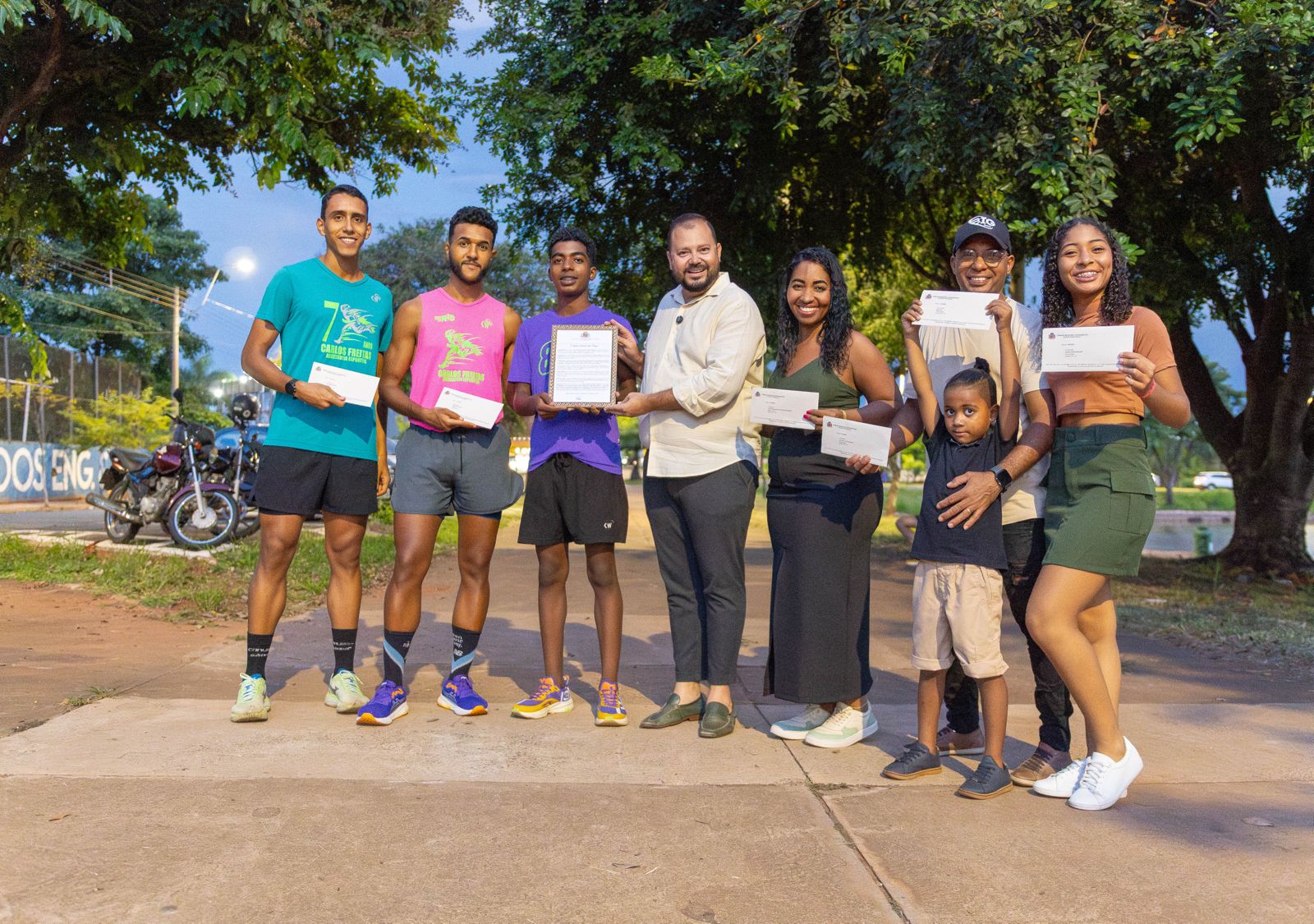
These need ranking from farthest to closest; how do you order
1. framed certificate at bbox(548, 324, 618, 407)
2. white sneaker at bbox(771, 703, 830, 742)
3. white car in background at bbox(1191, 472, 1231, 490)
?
white car in background at bbox(1191, 472, 1231, 490) < framed certificate at bbox(548, 324, 618, 407) < white sneaker at bbox(771, 703, 830, 742)

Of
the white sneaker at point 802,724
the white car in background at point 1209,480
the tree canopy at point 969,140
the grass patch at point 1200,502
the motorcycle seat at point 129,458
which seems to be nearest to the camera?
the white sneaker at point 802,724

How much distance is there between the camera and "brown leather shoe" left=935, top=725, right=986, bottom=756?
4.38 meters

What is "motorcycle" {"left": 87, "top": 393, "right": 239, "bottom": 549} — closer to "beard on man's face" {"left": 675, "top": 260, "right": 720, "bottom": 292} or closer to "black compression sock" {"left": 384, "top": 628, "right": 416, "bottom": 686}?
"black compression sock" {"left": 384, "top": 628, "right": 416, "bottom": 686}

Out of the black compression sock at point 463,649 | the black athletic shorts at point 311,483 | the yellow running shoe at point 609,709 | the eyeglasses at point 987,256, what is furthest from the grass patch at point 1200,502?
the black athletic shorts at point 311,483

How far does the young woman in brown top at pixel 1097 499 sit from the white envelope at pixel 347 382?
106 inches

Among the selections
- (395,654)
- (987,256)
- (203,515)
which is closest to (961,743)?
(987,256)

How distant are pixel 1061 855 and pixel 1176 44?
6.90 m

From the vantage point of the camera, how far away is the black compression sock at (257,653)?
15.3ft

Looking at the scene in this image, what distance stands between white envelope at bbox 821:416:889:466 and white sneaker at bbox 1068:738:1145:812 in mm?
1224

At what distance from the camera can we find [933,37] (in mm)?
8570

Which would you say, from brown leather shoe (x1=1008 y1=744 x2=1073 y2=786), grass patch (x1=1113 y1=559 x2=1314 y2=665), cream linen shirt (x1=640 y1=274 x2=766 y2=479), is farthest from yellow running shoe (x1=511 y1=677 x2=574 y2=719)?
grass patch (x1=1113 y1=559 x2=1314 y2=665)

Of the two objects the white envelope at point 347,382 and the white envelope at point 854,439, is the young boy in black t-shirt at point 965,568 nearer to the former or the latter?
the white envelope at point 854,439

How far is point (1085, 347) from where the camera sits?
3.65 metres

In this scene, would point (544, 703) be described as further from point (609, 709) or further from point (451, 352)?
point (451, 352)
